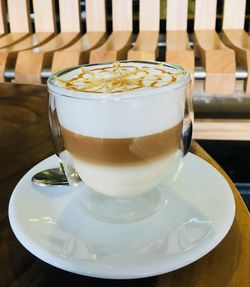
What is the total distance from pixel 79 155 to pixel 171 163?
91mm

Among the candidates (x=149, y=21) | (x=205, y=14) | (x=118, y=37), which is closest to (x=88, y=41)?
(x=118, y=37)

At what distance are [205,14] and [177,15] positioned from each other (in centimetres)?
9

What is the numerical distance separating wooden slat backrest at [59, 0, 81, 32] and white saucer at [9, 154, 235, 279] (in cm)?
106

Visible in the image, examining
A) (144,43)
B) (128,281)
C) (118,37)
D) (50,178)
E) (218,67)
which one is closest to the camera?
(128,281)

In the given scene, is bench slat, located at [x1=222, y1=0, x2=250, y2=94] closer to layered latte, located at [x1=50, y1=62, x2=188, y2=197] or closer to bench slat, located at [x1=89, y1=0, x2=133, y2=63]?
bench slat, located at [x1=89, y1=0, x2=133, y2=63]

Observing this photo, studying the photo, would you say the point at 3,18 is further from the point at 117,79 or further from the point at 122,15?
the point at 117,79

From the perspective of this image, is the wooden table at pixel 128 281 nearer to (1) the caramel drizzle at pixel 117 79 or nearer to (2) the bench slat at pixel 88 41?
(1) the caramel drizzle at pixel 117 79

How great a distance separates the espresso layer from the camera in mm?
361

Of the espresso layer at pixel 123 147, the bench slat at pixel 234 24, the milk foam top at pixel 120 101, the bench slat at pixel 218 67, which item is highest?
the milk foam top at pixel 120 101

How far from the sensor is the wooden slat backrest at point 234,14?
128 cm

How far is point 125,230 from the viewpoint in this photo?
1.11 ft

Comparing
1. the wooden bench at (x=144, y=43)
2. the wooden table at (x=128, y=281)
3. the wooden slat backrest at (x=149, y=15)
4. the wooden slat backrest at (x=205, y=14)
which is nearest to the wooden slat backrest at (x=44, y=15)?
the wooden bench at (x=144, y=43)

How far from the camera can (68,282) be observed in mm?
292

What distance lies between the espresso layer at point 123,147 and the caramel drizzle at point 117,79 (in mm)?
44
